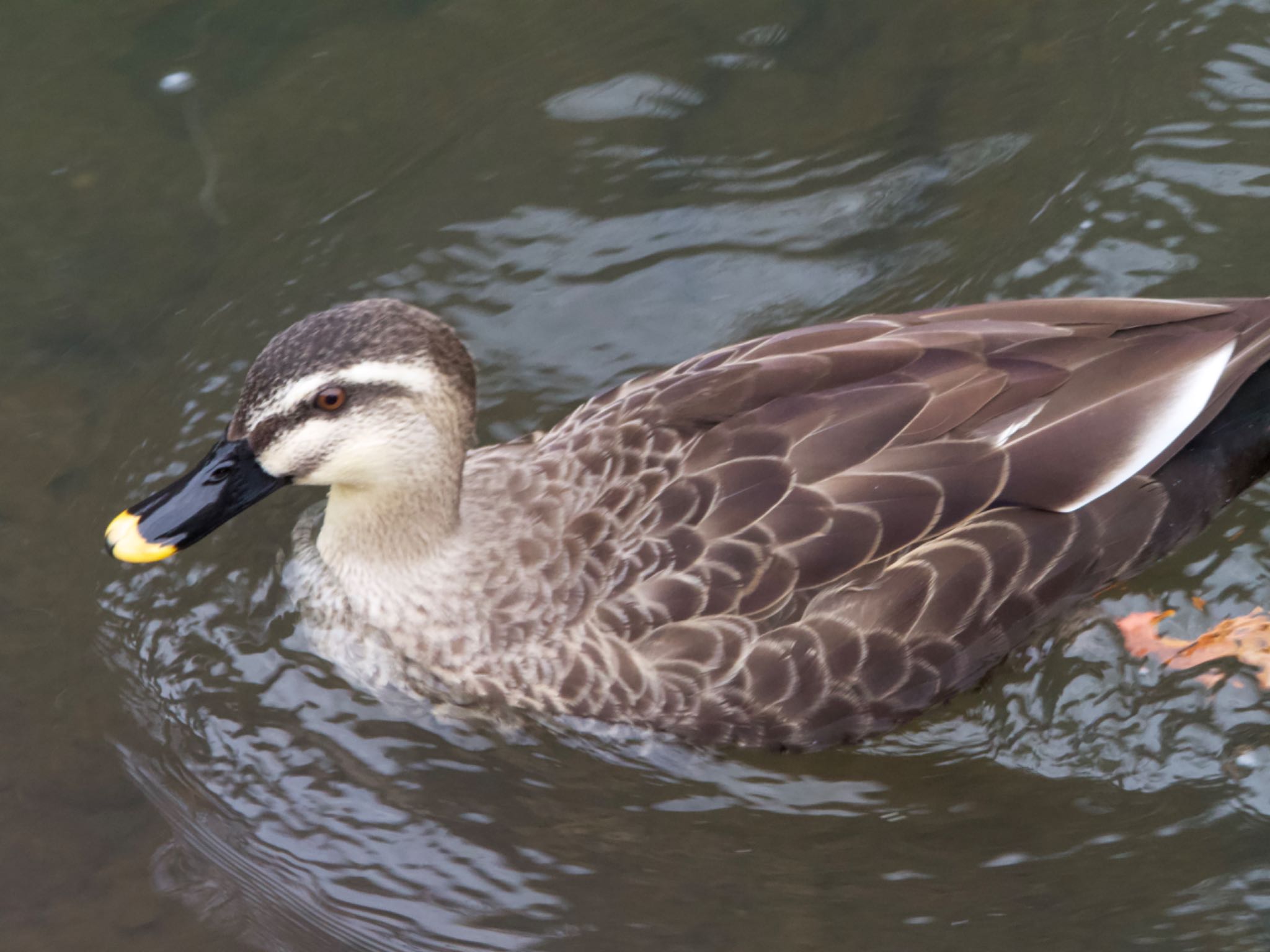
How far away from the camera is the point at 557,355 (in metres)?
6.02

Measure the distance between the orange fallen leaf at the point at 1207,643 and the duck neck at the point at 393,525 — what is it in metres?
2.43

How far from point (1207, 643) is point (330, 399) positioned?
3128 mm

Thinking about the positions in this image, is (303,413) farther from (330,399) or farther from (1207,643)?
(1207,643)

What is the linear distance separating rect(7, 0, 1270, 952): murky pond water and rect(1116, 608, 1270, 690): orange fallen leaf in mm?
63

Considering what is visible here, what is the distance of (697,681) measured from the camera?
14.6ft

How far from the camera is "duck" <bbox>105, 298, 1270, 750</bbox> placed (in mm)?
4379

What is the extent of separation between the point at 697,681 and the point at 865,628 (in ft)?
1.82

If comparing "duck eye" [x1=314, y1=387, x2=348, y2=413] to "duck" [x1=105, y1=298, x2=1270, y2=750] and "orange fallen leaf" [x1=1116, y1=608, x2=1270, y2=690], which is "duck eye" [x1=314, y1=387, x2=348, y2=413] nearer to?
"duck" [x1=105, y1=298, x2=1270, y2=750]

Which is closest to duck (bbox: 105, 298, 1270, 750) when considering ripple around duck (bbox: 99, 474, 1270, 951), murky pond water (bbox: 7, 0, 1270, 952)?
ripple around duck (bbox: 99, 474, 1270, 951)

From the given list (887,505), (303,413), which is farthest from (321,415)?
(887,505)

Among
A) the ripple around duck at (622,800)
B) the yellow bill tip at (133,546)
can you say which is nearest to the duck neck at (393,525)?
the ripple around duck at (622,800)

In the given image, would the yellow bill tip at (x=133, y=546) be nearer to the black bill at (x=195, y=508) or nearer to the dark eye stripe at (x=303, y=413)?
the black bill at (x=195, y=508)

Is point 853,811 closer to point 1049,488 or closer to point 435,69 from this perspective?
point 1049,488

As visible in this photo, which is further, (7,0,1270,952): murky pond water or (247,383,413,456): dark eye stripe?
(7,0,1270,952): murky pond water
